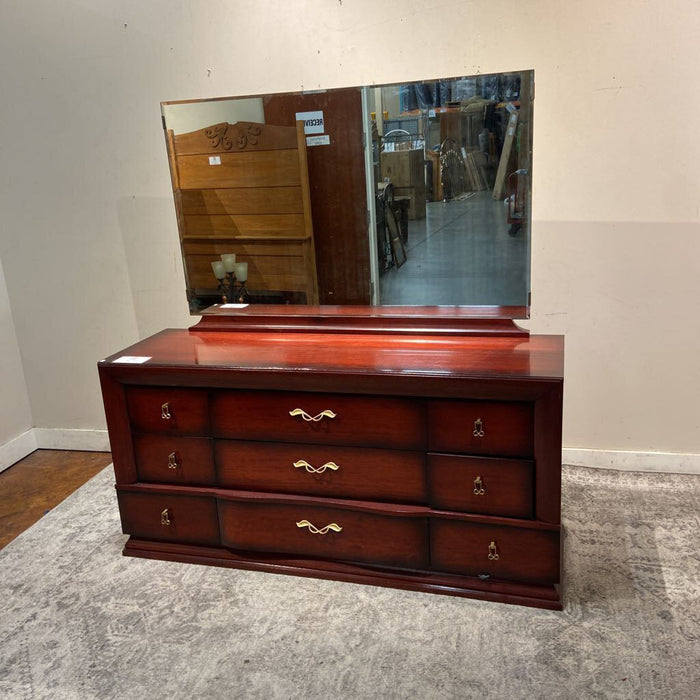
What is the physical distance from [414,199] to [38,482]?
1954mm

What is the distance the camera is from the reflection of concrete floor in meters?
2.08

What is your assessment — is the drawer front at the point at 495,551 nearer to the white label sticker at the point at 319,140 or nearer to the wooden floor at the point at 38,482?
the white label sticker at the point at 319,140

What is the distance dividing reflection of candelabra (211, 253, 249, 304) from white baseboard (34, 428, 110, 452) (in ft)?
3.64

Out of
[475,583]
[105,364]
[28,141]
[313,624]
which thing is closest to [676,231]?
[475,583]

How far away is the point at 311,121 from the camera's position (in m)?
2.15

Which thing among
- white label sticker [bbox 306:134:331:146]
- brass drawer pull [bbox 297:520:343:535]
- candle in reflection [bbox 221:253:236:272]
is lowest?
brass drawer pull [bbox 297:520:343:535]

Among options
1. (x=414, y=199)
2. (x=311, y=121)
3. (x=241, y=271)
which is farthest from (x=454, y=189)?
(x=241, y=271)

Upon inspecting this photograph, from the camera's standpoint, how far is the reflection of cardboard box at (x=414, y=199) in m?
2.10

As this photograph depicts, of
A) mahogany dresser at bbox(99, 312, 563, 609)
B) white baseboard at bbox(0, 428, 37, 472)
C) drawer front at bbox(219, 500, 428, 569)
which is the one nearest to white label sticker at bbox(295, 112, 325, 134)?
mahogany dresser at bbox(99, 312, 563, 609)

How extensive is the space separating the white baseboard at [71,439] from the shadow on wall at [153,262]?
22.4 inches

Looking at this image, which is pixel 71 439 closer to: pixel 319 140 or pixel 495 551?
pixel 319 140

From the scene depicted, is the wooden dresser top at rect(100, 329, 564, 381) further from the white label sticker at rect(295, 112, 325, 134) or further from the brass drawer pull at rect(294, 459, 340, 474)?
the white label sticker at rect(295, 112, 325, 134)

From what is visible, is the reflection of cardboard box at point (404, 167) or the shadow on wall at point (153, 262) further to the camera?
the shadow on wall at point (153, 262)

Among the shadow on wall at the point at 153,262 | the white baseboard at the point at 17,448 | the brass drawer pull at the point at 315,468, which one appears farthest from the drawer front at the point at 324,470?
the white baseboard at the point at 17,448
